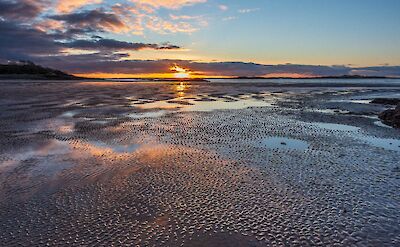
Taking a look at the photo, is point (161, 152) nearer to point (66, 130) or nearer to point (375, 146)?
point (66, 130)

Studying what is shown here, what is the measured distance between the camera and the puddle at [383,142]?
9.97 metres

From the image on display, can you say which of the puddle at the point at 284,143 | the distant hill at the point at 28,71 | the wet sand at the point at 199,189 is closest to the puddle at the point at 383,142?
the wet sand at the point at 199,189

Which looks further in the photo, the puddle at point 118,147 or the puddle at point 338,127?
the puddle at point 338,127

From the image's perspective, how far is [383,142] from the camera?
10.8 meters

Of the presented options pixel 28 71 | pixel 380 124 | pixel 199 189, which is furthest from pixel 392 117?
pixel 28 71

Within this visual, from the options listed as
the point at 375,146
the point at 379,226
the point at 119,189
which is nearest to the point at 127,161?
the point at 119,189

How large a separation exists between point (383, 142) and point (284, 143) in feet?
10.8

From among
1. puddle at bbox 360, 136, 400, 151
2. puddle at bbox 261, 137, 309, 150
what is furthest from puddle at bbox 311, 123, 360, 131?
puddle at bbox 261, 137, 309, 150

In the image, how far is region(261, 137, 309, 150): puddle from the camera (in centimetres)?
995

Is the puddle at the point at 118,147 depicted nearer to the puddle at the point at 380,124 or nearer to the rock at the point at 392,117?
the puddle at the point at 380,124

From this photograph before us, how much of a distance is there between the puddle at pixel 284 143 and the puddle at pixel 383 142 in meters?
2.18

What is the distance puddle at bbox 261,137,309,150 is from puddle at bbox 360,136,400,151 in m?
2.18

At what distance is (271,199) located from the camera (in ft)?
19.0

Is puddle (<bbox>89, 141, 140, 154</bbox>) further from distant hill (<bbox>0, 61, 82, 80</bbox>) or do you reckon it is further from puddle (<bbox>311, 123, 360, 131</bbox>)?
distant hill (<bbox>0, 61, 82, 80</bbox>)
